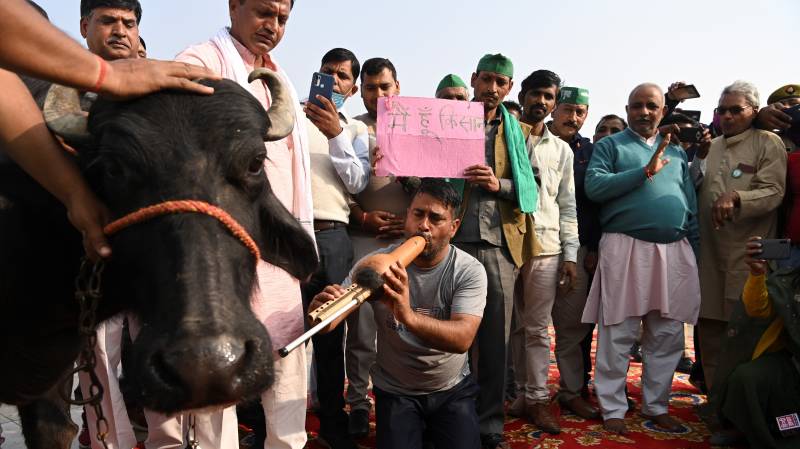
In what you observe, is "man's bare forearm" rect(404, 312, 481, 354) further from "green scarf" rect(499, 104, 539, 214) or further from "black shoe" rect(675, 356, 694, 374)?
"black shoe" rect(675, 356, 694, 374)

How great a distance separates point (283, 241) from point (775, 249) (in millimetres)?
2715

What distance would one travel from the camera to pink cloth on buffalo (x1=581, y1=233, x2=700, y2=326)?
14.2ft

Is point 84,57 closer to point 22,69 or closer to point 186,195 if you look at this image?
point 22,69

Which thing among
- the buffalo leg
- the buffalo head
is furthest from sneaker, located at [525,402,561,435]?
the buffalo head

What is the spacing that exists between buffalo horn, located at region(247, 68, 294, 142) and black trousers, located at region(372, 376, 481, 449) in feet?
5.65

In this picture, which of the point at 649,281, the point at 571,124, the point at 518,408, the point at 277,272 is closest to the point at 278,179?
the point at 277,272

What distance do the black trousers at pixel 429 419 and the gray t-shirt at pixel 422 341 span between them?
0.04m

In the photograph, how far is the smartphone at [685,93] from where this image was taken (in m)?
4.87

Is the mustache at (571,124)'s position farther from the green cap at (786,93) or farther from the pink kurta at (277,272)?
the pink kurta at (277,272)

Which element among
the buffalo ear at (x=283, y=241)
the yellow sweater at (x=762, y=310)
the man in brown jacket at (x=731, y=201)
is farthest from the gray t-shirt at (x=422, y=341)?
the man in brown jacket at (x=731, y=201)

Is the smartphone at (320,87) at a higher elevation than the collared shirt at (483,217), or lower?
higher

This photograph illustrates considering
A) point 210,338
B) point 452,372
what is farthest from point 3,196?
point 452,372

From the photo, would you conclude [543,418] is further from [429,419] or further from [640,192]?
[640,192]

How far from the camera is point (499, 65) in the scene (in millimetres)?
4309
